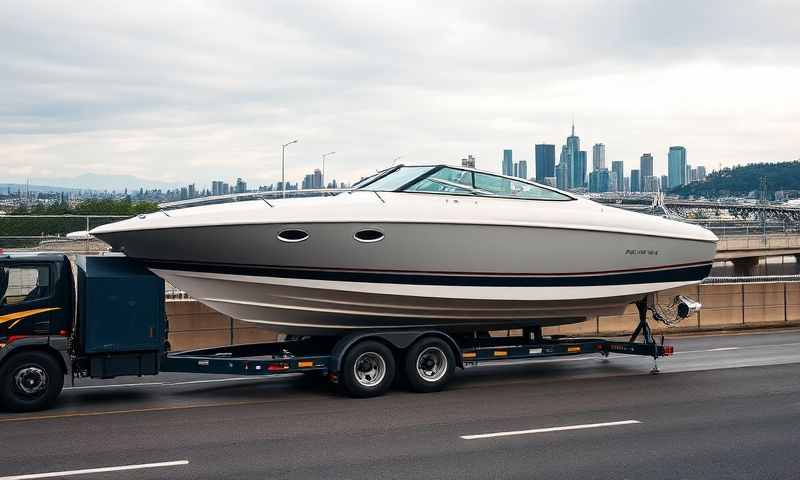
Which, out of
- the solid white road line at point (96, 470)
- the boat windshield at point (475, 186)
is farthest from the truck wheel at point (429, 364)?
the solid white road line at point (96, 470)

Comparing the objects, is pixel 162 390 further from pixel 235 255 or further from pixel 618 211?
pixel 618 211

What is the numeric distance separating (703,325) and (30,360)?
15748 millimetres

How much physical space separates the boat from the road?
123 cm

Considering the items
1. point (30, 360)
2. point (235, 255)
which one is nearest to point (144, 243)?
point (235, 255)

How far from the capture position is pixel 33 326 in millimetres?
10438

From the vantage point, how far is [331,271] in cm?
1156

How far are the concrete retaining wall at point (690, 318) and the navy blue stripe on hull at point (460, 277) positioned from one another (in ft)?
12.4

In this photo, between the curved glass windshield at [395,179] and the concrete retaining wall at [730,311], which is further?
the concrete retaining wall at [730,311]

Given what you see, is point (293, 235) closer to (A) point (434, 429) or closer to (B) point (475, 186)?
(B) point (475, 186)

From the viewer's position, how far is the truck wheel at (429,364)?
12.0 m

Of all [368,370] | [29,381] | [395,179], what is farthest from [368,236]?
[29,381]

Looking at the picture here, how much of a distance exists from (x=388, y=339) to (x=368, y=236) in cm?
149

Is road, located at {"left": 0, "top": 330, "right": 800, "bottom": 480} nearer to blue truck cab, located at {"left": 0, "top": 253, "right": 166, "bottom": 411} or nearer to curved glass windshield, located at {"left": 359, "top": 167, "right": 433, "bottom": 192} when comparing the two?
blue truck cab, located at {"left": 0, "top": 253, "right": 166, "bottom": 411}

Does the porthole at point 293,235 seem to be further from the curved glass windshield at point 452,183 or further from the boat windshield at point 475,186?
the boat windshield at point 475,186
